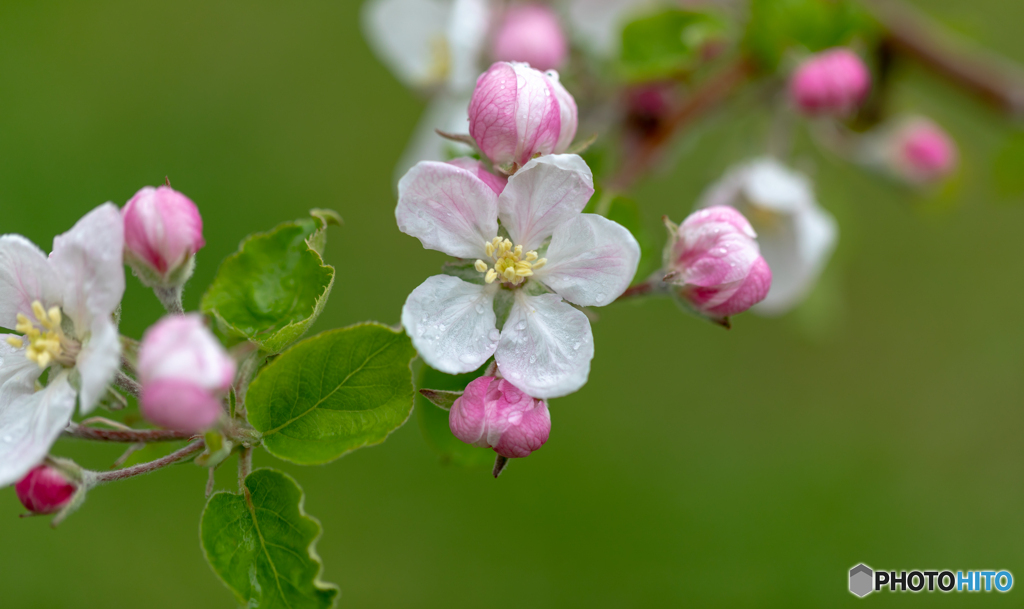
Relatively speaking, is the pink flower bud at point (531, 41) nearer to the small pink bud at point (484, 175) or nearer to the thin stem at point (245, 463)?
A: the small pink bud at point (484, 175)

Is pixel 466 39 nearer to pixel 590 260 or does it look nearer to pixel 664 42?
pixel 664 42

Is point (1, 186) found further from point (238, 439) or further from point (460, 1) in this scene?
point (238, 439)

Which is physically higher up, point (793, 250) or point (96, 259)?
point (96, 259)

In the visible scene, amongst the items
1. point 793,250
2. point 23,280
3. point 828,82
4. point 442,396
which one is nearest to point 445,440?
point 442,396

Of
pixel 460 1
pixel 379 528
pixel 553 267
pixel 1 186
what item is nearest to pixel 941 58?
pixel 460 1

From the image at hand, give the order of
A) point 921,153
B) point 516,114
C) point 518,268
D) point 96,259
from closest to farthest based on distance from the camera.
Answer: point 96,259, point 516,114, point 518,268, point 921,153

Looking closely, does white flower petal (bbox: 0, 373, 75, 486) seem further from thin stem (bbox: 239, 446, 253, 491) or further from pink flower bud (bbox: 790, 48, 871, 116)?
pink flower bud (bbox: 790, 48, 871, 116)
